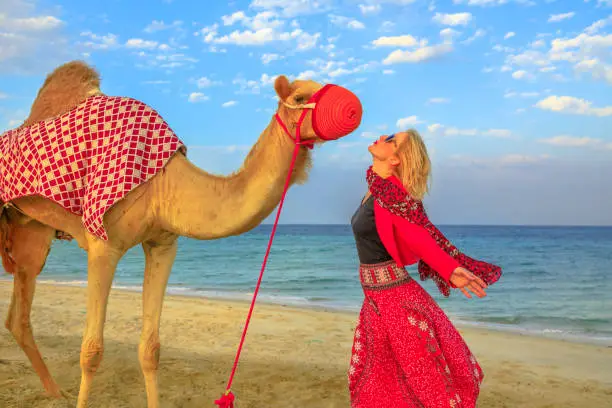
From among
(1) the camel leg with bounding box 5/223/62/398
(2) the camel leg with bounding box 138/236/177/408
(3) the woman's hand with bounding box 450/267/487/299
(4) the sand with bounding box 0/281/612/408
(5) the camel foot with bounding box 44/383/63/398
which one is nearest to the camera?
(3) the woman's hand with bounding box 450/267/487/299

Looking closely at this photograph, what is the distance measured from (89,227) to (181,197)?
60 cm

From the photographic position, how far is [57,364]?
638 cm

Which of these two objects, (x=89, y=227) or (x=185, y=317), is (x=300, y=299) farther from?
(x=89, y=227)

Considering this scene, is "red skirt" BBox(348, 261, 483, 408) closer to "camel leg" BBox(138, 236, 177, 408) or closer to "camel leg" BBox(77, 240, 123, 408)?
"camel leg" BBox(138, 236, 177, 408)

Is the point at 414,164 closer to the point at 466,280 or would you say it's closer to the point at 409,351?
the point at 466,280

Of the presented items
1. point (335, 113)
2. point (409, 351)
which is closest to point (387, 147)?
point (335, 113)

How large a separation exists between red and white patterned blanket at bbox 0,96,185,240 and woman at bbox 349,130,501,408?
4.57 feet

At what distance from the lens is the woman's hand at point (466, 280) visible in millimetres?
3307

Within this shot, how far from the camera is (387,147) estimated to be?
3.68 meters

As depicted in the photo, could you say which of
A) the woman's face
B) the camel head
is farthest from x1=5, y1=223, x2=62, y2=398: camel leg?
the woman's face

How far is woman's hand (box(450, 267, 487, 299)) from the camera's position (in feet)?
10.8

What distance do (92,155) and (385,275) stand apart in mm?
2065

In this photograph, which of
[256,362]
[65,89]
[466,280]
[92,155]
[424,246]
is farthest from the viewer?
[256,362]

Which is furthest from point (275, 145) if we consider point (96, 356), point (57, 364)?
point (57, 364)
